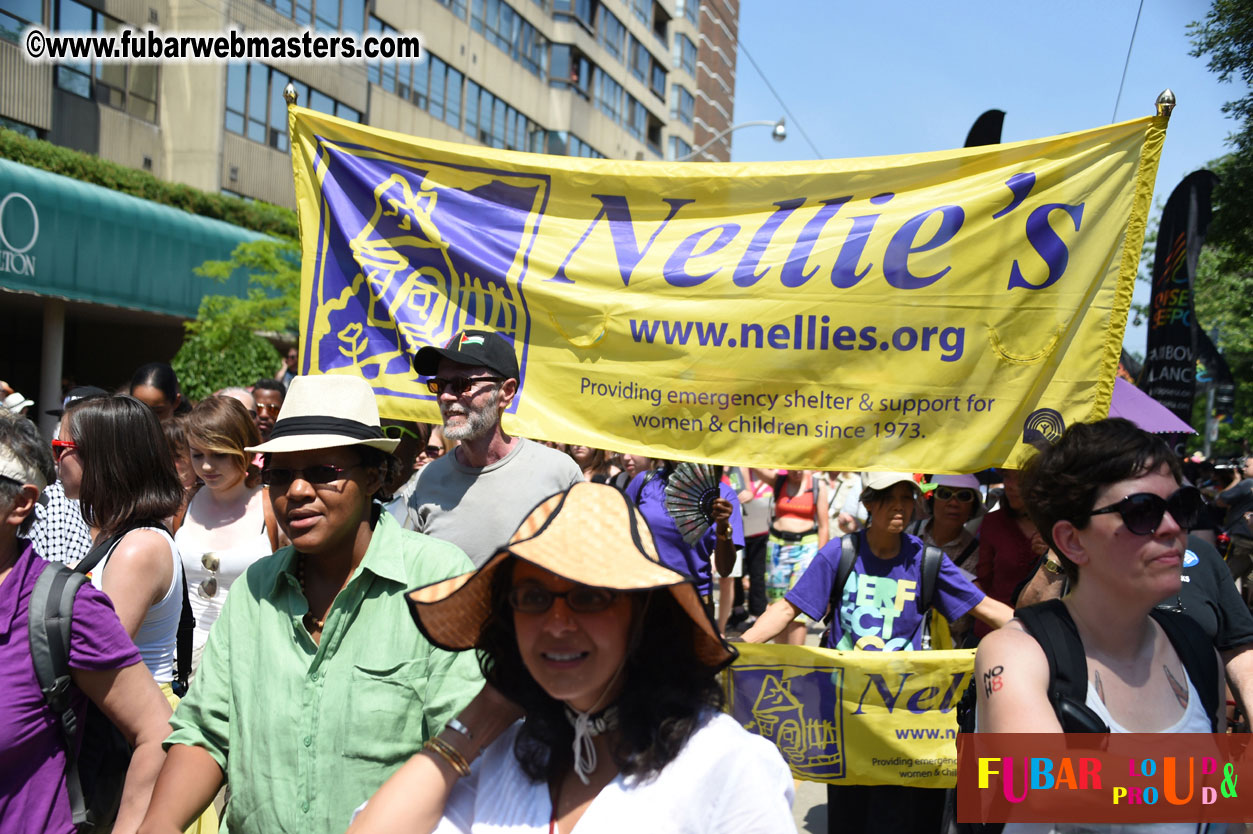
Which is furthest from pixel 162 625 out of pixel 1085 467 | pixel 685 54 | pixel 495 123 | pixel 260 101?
pixel 685 54

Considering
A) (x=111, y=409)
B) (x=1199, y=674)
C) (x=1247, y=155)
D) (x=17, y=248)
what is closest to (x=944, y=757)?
(x=1199, y=674)

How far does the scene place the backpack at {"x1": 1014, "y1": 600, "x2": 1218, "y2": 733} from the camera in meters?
2.30

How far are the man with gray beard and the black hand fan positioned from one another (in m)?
0.96

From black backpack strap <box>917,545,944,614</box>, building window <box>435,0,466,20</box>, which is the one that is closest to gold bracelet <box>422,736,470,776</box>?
black backpack strap <box>917,545,944,614</box>

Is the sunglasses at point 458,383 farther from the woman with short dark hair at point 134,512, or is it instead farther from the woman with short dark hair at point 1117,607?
the woman with short dark hair at point 1117,607

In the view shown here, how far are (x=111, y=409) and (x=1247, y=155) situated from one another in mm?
11504

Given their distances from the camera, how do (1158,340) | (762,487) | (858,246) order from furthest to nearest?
1. (762,487)
2. (1158,340)
3. (858,246)

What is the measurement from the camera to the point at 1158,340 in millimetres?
6871

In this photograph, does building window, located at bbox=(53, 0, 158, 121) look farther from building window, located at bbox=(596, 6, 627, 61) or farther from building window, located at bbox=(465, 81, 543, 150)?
building window, located at bbox=(596, 6, 627, 61)

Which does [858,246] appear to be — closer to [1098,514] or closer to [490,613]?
[1098,514]

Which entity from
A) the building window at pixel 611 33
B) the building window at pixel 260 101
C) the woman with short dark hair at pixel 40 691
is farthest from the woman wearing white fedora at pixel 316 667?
the building window at pixel 611 33

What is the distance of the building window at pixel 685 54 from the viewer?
5994 cm

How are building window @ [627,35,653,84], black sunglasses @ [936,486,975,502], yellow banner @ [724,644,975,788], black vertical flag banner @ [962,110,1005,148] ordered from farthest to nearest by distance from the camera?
building window @ [627,35,653,84] < black sunglasses @ [936,486,975,502] < black vertical flag banner @ [962,110,1005,148] < yellow banner @ [724,644,975,788]

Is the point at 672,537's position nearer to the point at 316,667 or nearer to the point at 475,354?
the point at 475,354
